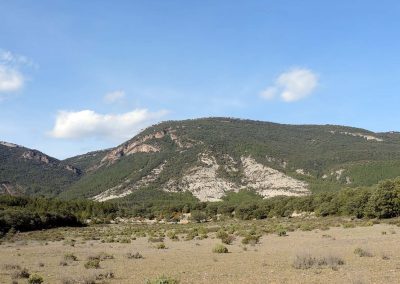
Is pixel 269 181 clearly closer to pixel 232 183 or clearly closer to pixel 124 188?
pixel 232 183

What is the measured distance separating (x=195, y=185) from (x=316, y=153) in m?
57.0

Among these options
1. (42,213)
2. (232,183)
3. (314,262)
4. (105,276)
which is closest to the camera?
(105,276)

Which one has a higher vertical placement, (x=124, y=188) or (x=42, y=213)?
(x=124, y=188)

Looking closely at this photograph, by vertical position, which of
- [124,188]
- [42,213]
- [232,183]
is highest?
[232,183]

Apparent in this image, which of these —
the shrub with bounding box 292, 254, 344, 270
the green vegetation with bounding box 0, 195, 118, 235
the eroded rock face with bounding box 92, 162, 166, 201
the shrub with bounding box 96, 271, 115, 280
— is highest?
the eroded rock face with bounding box 92, 162, 166, 201

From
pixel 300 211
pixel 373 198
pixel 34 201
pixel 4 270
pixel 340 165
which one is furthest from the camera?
pixel 340 165

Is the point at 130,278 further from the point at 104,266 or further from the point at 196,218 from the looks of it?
the point at 196,218

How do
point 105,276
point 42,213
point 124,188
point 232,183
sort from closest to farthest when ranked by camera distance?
point 105,276
point 42,213
point 232,183
point 124,188

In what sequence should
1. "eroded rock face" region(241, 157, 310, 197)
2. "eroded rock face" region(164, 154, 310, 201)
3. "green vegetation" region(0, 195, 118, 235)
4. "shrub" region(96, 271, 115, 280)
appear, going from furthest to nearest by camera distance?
"eroded rock face" region(164, 154, 310, 201)
"eroded rock face" region(241, 157, 310, 197)
"green vegetation" region(0, 195, 118, 235)
"shrub" region(96, 271, 115, 280)

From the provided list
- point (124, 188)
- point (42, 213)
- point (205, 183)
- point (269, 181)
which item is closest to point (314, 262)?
point (42, 213)

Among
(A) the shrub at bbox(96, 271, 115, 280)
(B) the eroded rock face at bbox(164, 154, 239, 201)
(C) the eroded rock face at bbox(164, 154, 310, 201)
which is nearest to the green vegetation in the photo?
(A) the shrub at bbox(96, 271, 115, 280)

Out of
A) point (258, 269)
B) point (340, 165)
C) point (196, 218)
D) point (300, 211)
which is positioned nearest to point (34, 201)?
point (196, 218)

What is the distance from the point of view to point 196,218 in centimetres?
9431

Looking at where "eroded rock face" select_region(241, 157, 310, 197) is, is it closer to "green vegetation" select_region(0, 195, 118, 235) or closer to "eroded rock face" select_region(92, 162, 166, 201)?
"eroded rock face" select_region(92, 162, 166, 201)
